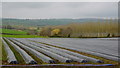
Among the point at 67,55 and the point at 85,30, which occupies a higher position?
the point at 85,30

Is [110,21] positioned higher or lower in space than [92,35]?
higher

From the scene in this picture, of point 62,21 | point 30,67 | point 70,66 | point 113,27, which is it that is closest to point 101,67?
point 70,66

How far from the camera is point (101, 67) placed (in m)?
4.73

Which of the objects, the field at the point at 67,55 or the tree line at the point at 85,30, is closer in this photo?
the field at the point at 67,55

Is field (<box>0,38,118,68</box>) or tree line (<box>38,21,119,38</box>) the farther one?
tree line (<box>38,21,119,38</box>)

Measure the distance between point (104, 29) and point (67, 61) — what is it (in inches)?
821

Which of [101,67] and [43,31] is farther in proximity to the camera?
[43,31]

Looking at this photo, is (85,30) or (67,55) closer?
(67,55)


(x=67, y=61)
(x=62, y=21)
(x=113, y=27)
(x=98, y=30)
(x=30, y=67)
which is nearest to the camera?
(x=30, y=67)

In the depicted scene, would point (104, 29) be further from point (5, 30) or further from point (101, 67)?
point (101, 67)

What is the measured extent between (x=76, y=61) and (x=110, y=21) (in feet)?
69.2

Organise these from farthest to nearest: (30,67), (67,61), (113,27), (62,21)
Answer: (62,21) → (113,27) → (67,61) → (30,67)

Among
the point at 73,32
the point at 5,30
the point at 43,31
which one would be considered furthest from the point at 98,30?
the point at 5,30

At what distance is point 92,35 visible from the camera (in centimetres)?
2525
